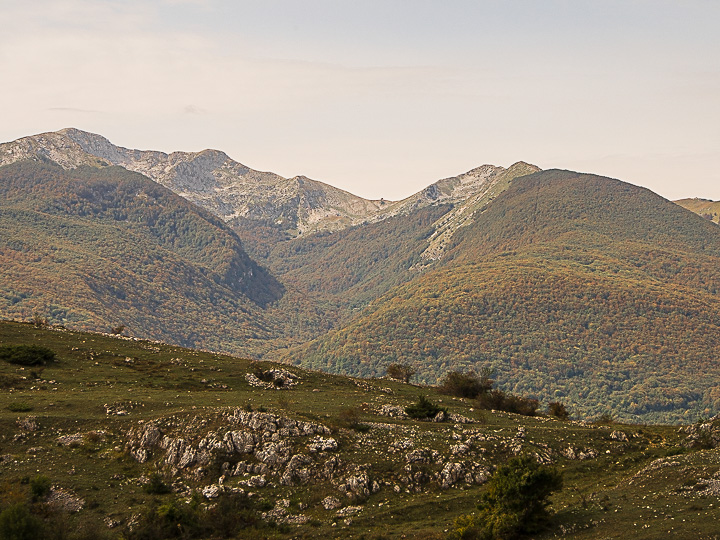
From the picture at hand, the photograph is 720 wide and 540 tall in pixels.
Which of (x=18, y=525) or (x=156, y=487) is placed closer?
(x=18, y=525)

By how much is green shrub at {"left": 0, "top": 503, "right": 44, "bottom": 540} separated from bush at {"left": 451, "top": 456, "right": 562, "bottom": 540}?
2574cm

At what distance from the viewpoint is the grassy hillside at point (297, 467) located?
42719mm

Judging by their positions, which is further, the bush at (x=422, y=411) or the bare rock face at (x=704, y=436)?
the bush at (x=422, y=411)

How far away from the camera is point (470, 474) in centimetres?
5056

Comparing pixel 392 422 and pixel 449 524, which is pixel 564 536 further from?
pixel 392 422

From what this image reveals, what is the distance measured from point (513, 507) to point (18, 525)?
30.1 metres

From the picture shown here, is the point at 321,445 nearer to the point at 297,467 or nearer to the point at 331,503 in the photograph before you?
the point at 297,467

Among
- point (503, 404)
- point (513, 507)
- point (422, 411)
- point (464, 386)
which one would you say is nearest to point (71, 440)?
point (422, 411)

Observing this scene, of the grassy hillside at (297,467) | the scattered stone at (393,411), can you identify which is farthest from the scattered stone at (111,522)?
the scattered stone at (393,411)

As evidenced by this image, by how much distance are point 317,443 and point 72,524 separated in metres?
17.9

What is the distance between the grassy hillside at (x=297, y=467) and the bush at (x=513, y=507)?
1.34 meters

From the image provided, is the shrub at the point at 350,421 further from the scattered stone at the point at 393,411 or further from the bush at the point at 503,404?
the bush at the point at 503,404

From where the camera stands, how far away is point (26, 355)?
70312mm

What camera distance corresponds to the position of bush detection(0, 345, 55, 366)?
6975 cm
